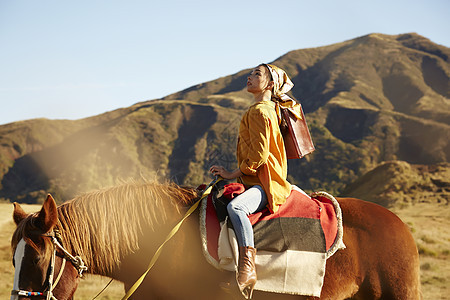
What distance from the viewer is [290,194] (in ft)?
11.4

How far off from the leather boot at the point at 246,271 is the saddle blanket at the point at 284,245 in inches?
2.6

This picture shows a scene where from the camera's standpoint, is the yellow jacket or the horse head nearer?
the horse head

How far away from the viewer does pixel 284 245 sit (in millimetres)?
3133

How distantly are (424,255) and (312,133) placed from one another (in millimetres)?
51132

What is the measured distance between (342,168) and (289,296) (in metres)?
53.8

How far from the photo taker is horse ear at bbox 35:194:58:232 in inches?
103

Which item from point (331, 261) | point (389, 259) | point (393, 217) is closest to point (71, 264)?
point (331, 261)

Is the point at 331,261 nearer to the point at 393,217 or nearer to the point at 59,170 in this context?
the point at 393,217

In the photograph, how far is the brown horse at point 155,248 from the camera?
2732 millimetres

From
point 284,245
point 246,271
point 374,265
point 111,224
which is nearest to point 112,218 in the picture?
point 111,224

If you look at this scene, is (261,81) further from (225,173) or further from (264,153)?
(225,173)

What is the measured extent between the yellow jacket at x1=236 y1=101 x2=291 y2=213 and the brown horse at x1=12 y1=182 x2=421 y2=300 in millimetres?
659

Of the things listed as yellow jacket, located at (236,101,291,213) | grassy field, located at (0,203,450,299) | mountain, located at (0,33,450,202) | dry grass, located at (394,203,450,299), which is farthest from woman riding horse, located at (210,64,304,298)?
mountain, located at (0,33,450,202)

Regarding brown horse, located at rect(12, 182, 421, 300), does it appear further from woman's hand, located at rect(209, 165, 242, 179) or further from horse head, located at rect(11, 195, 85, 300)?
woman's hand, located at rect(209, 165, 242, 179)
